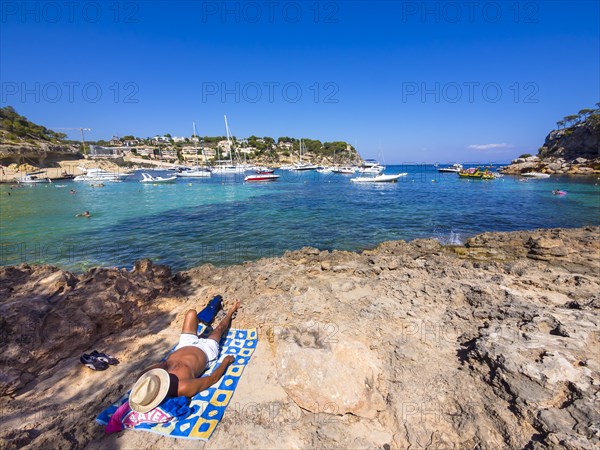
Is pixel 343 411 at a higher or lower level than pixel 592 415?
lower

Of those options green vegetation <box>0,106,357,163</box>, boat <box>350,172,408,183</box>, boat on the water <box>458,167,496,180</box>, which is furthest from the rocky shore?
green vegetation <box>0,106,357,163</box>

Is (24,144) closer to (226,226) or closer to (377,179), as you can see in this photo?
(226,226)

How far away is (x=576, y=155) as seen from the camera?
204ft

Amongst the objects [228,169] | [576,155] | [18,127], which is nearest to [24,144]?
[18,127]

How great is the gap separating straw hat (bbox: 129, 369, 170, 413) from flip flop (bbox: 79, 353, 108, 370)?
1623mm

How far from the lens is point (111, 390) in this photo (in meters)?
3.48

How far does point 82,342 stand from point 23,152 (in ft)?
235

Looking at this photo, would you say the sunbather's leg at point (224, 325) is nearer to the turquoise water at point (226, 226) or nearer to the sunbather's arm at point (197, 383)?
the sunbather's arm at point (197, 383)

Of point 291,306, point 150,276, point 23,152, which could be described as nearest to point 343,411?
point 291,306

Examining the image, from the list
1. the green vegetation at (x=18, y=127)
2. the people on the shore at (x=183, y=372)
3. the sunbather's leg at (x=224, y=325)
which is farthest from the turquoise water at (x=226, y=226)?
the green vegetation at (x=18, y=127)

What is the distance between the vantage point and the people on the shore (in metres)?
2.88

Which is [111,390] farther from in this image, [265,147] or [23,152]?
[265,147]

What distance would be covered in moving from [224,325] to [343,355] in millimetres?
2221

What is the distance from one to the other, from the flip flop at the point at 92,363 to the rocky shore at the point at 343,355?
0.10 m
